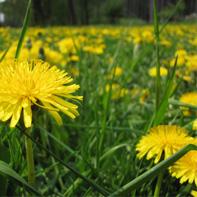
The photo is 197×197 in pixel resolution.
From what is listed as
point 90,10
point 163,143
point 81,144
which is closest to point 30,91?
point 163,143

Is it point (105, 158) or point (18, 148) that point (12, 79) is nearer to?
point (18, 148)

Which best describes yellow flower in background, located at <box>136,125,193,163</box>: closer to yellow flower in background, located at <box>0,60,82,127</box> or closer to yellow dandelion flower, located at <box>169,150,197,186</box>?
yellow dandelion flower, located at <box>169,150,197,186</box>

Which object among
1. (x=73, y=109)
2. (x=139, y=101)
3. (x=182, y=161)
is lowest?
(x=139, y=101)

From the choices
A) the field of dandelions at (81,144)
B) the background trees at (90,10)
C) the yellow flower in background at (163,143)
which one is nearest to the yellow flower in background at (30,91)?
the field of dandelions at (81,144)

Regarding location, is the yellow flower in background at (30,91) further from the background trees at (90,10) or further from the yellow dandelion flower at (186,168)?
the background trees at (90,10)

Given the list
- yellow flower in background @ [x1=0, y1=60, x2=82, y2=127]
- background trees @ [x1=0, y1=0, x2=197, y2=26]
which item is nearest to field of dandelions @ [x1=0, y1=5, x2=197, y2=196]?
yellow flower in background @ [x1=0, y1=60, x2=82, y2=127]

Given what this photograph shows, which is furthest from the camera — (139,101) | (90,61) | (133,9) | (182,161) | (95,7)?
(133,9)

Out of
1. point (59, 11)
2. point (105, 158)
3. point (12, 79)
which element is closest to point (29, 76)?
point (12, 79)
